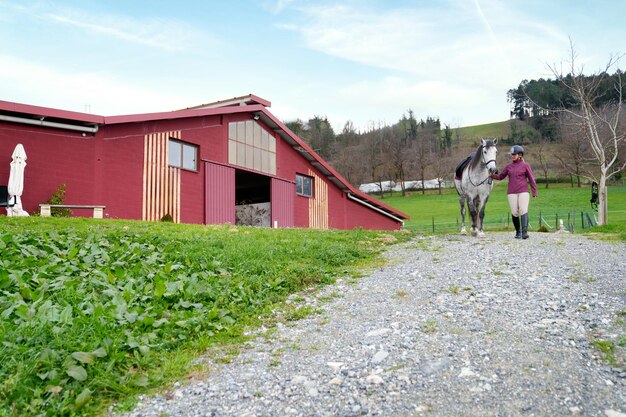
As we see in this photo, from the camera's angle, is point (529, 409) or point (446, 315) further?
point (446, 315)

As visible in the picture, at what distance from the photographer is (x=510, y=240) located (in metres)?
11.2

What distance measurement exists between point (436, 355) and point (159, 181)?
15.3 meters

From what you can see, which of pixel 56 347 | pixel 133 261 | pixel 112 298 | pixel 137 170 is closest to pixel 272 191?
pixel 137 170

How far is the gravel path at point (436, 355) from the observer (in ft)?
11.6

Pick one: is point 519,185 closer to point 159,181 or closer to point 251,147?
point 159,181

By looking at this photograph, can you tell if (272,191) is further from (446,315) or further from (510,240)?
(446,315)

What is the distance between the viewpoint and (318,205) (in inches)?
1061

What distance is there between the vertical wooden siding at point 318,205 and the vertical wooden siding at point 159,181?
982 centimetres

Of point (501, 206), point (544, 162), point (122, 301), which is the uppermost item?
point (544, 162)

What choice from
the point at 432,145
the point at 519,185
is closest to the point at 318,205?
the point at 519,185

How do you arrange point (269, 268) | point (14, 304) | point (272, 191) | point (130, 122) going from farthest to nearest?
point (272, 191) < point (130, 122) < point (269, 268) < point (14, 304)

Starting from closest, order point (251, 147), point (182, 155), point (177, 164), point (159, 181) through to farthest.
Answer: point (159, 181) < point (177, 164) < point (182, 155) < point (251, 147)

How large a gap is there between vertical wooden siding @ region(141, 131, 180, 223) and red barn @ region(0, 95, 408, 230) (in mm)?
39

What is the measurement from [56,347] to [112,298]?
1527mm
